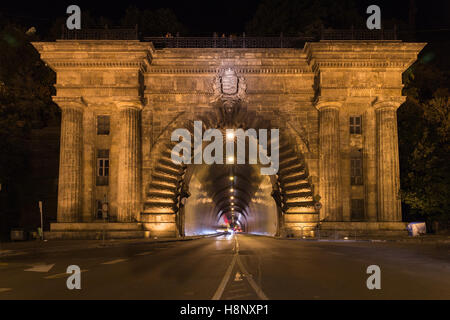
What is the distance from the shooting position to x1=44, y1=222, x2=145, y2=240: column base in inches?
1382

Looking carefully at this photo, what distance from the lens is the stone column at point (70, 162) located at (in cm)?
3569

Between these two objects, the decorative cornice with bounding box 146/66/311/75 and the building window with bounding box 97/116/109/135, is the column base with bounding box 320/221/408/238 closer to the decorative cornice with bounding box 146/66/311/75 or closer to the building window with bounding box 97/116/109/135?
the decorative cornice with bounding box 146/66/311/75

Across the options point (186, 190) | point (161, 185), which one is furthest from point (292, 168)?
point (161, 185)

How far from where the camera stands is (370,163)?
1475 inches

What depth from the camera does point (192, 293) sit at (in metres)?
10.1

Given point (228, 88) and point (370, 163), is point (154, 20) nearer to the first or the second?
point (228, 88)

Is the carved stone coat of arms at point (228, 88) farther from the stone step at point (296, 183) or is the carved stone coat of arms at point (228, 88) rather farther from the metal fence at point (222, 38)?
the stone step at point (296, 183)

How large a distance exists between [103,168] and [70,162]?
270cm

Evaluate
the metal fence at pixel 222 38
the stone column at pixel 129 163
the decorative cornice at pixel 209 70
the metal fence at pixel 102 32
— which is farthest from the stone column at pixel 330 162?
the metal fence at pixel 102 32

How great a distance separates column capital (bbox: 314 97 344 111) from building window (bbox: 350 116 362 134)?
2.17 meters

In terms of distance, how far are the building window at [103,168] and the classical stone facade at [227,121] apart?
74 millimetres
